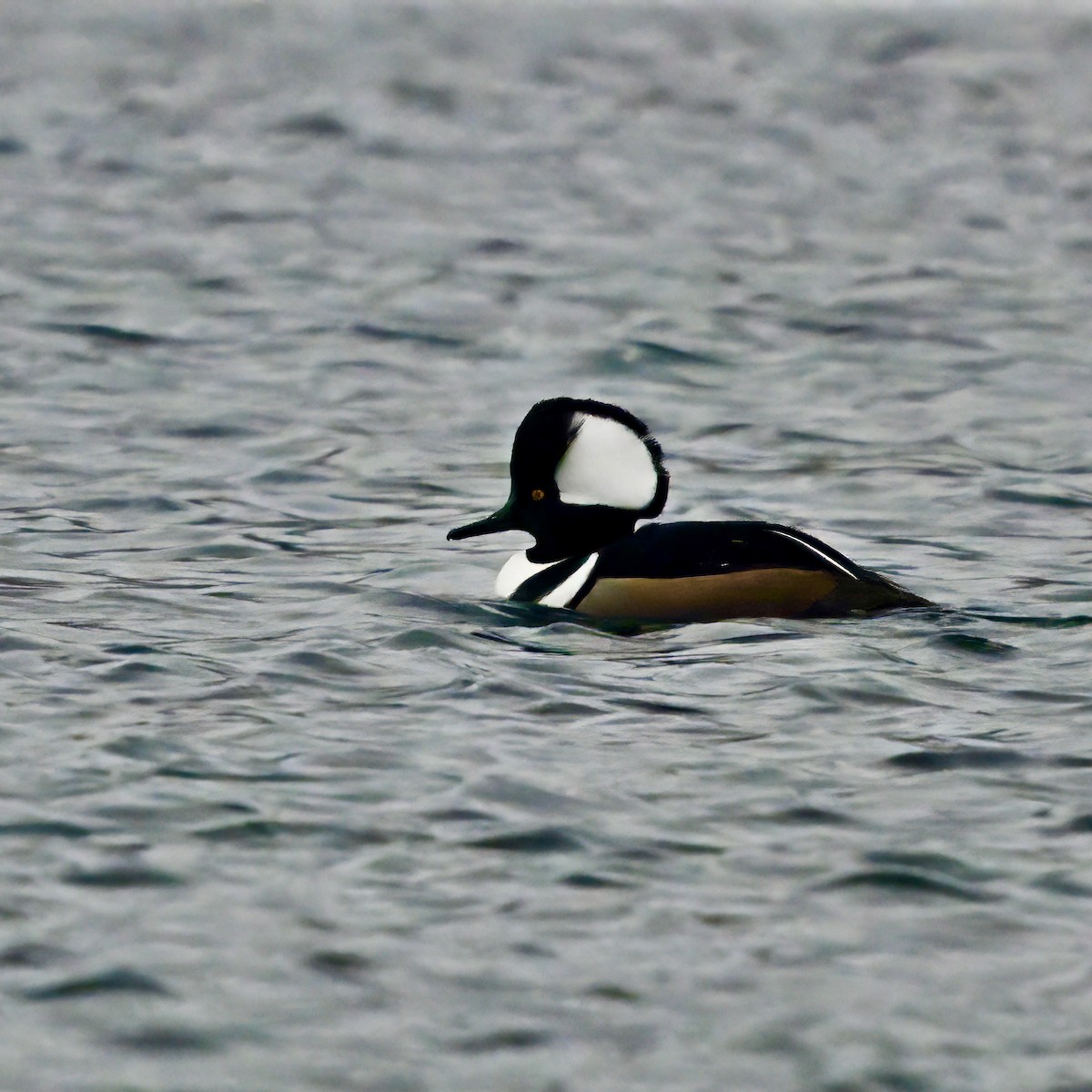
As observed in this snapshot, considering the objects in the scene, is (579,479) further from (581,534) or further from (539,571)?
Result: (539,571)

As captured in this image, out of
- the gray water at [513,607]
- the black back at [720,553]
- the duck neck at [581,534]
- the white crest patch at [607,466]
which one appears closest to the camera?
the gray water at [513,607]

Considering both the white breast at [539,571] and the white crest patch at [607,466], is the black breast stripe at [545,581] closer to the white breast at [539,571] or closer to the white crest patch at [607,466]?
the white breast at [539,571]

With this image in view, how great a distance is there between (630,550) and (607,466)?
39cm

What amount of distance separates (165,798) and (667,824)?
1344 millimetres

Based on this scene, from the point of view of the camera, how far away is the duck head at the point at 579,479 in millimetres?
8570

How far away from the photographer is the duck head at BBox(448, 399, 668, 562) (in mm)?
8570

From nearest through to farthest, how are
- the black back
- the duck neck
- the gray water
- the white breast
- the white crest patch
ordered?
the gray water
the black back
the white breast
the white crest patch
the duck neck

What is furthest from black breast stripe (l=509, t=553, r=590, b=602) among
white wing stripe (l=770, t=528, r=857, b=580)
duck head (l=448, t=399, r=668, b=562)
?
white wing stripe (l=770, t=528, r=857, b=580)

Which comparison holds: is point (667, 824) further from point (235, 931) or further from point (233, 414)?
point (233, 414)

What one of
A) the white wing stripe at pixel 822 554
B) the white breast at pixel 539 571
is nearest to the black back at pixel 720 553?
the white wing stripe at pixel 822 554

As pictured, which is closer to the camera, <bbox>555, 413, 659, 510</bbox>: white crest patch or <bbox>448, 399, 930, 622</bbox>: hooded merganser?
<bbox>448, 399, 930, 622</bbox>: hooded merganser

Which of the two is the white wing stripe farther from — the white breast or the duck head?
the white breast

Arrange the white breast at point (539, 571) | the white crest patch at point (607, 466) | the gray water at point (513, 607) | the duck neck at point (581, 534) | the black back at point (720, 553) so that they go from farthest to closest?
the duck neck at point (581, 534) → the white crest patch at point (607, 466) → the white breast at point (539, 571) → the black back at point (720, 553) → the gray water at point (513, 607)

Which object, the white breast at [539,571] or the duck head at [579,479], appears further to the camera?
the duck head at [579,479]
